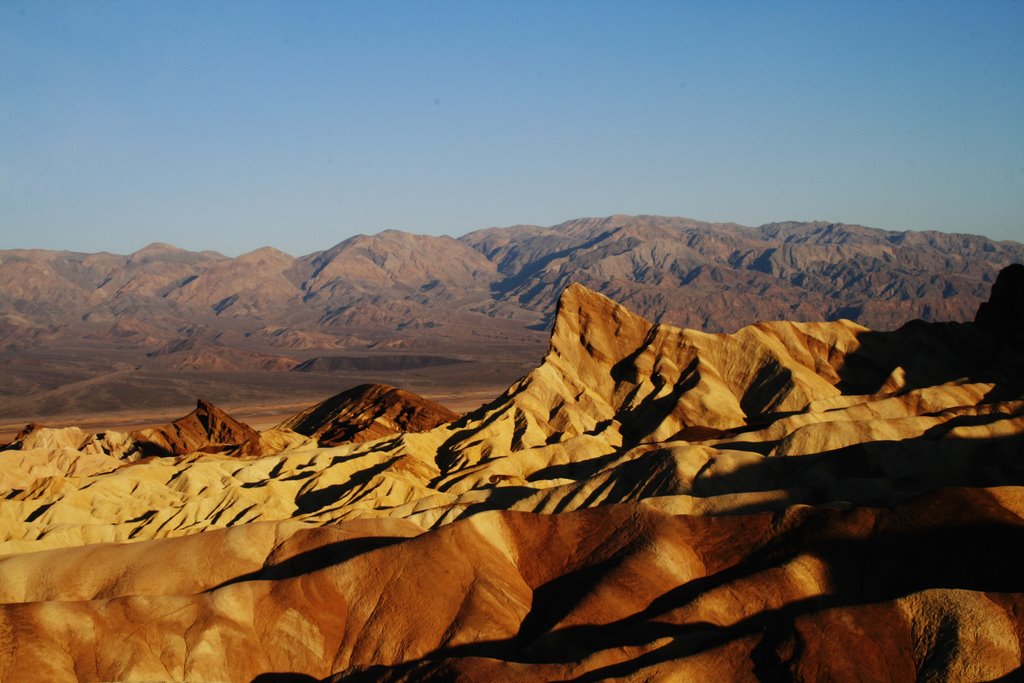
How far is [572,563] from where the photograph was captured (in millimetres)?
31984

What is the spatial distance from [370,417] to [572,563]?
48245 mm

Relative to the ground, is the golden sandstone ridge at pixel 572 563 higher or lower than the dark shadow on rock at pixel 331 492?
higher

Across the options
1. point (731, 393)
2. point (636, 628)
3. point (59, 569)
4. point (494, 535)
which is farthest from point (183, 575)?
point (731, 393)

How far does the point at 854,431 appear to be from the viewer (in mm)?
45281

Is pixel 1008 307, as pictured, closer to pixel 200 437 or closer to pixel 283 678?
pixel 283 678

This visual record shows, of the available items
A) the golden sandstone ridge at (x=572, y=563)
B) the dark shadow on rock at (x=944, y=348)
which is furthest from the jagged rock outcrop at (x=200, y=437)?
the dark shadow on rock at (x=944, y=348)

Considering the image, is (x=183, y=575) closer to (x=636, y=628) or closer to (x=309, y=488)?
(x=636, y=628)

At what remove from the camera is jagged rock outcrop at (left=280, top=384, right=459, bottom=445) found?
246ft

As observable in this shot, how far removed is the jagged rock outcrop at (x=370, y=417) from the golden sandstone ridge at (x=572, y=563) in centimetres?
1747

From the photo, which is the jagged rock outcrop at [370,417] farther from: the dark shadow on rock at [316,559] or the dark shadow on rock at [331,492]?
the dark shadow on rock at [316,559]

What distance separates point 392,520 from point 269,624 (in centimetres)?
820

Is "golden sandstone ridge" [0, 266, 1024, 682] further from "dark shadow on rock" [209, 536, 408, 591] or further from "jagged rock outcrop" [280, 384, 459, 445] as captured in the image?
"jagged rock outcrop" [280, 384, 459, 445]

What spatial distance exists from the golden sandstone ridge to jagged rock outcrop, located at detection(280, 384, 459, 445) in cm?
1747

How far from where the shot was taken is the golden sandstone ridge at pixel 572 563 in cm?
2377
